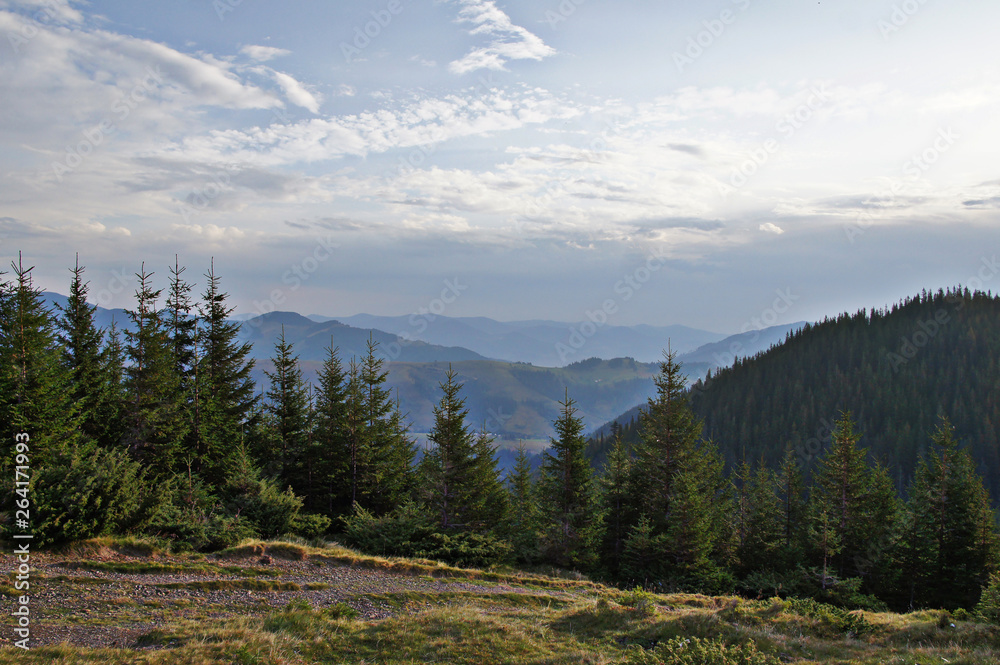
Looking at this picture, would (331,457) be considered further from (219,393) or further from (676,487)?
(676,487)

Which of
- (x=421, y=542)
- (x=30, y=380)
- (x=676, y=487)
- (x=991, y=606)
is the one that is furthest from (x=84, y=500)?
(x=991, y=606)

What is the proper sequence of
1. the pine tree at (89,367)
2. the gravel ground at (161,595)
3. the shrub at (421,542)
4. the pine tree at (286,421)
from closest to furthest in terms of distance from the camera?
the gravel ground at (161,595) < the shrub at (421,542) < the pine tree at (89,367) < the pine tree at (286,421)

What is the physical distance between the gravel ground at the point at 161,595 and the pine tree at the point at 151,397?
12.2m

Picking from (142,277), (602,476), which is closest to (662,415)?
(602,476)

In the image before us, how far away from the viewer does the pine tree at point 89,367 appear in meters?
26.3

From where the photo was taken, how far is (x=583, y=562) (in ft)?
88.7

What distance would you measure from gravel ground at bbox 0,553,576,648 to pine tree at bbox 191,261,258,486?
535 inches

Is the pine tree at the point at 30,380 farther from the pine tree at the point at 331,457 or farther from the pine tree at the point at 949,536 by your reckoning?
the pine tree at the point at 949,536

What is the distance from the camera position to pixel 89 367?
26766 millimetres

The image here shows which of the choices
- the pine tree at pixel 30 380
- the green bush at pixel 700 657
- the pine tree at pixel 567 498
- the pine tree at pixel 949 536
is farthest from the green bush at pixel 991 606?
the pine tree at pixel 30 380

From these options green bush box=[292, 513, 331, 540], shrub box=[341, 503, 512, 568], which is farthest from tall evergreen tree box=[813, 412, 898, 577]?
green bush box=[292, 513, 331, 540]

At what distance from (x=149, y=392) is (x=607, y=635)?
82.4 feet

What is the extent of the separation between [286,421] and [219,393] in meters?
4.41

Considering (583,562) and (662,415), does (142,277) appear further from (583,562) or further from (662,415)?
(662,415)
